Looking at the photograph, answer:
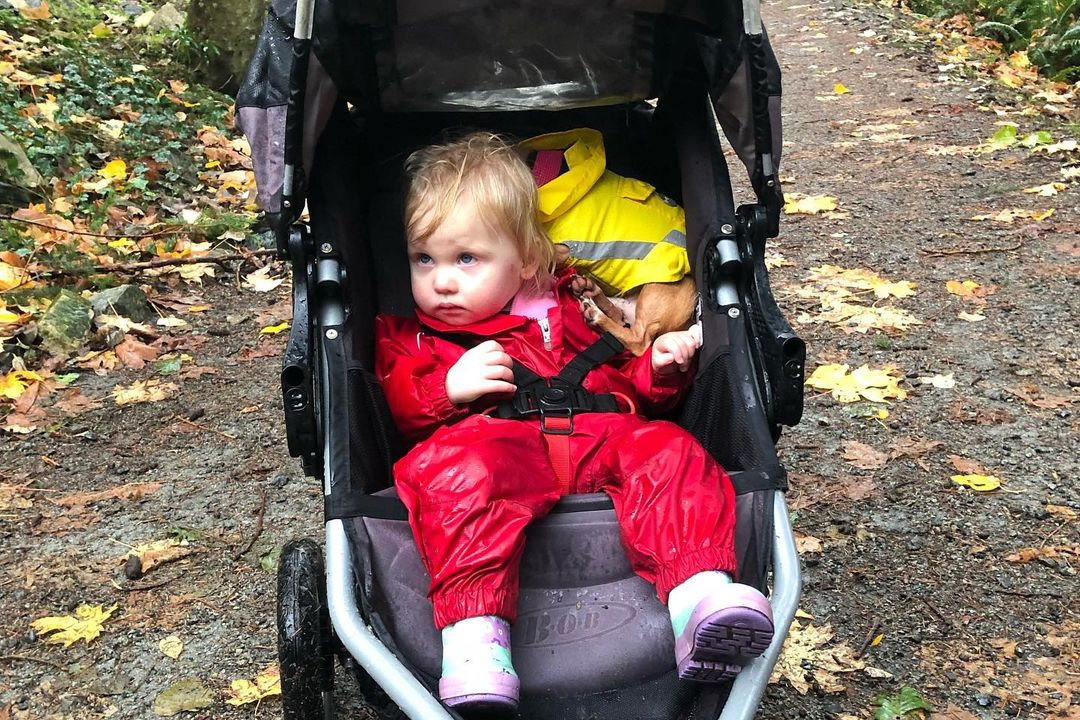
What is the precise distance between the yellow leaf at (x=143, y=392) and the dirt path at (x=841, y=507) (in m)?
0.06

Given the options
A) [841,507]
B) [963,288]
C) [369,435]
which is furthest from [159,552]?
[963,288]

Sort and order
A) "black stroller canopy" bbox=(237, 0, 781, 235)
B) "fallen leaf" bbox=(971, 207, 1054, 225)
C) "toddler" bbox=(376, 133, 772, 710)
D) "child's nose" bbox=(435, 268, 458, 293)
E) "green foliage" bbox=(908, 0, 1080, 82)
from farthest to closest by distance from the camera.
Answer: "green foliage" bbox=(908, 0, 1080, 82)
"fallen leaf" bbox=(971, 207, 1054, 225)
"child's nose" bbox=(435, 268, 458, 293)
"black stroller canopy" bbox=(237, 0, 781, 235)
"toddler" bbox=(376, 133, 772, 710)

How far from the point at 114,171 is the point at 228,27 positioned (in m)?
1.80

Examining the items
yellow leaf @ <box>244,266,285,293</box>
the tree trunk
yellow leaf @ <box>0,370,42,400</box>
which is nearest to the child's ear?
yellow leaf @ <box>0,370,42,400</box>

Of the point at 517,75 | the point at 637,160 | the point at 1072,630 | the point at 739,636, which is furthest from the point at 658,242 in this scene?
the point at 1072,630

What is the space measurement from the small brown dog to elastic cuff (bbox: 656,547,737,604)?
0.81 m

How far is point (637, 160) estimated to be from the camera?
3.24 meters

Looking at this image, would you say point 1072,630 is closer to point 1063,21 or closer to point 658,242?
point 658,242

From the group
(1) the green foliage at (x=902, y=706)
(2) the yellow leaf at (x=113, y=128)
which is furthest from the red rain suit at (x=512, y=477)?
(2) the yellow leaf at (x=113, y=128)

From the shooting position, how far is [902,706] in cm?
260

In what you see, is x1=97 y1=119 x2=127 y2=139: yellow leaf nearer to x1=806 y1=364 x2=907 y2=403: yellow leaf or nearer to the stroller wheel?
x1=806 y1=364 x2=907 y2=403: yellow leaf

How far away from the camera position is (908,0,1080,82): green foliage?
765 cm

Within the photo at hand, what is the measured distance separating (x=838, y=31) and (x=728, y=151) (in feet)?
12.1

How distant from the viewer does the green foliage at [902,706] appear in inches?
102
